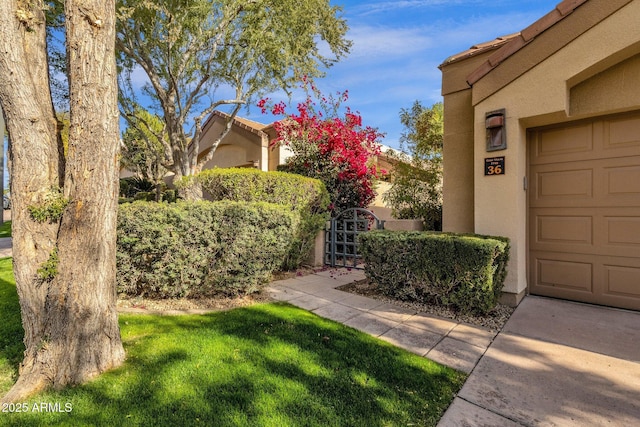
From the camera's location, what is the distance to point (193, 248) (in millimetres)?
4121

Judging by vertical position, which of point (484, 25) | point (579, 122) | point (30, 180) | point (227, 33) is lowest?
point (30, 180)

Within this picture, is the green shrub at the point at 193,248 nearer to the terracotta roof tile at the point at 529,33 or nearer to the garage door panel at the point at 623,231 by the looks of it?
the terracotta roof tile at the point at 529,33

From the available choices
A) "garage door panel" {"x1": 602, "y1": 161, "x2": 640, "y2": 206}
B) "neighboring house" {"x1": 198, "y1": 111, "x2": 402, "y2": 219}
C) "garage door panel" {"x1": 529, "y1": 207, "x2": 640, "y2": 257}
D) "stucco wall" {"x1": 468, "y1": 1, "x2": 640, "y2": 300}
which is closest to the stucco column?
"stucco wall" {"x1": 468, "y1": 1, "x2": 640, "y2": 300}

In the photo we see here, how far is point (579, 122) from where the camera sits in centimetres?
412

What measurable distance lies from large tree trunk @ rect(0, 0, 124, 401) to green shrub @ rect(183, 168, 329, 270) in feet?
11.8

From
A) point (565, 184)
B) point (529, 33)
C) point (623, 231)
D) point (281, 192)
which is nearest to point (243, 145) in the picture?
point (281, 192)

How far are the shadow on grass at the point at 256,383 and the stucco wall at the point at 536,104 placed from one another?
256 cm

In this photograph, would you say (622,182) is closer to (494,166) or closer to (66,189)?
(494,166)

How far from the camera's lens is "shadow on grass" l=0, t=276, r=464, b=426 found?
196 cm

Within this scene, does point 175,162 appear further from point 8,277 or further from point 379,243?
point 379,243

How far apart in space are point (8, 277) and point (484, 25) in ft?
33.8

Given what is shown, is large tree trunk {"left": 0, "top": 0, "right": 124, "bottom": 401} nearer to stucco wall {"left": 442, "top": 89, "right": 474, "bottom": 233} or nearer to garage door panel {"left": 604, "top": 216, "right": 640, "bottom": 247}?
stucco wall {"left": 442, "top": 89, "right": 474, "bottom": 233}

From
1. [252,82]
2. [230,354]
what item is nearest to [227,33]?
[252,82]

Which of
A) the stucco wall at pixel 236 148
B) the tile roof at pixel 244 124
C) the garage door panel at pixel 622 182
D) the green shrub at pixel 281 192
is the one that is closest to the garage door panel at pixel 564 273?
the garage door panel at pixel 622 182
